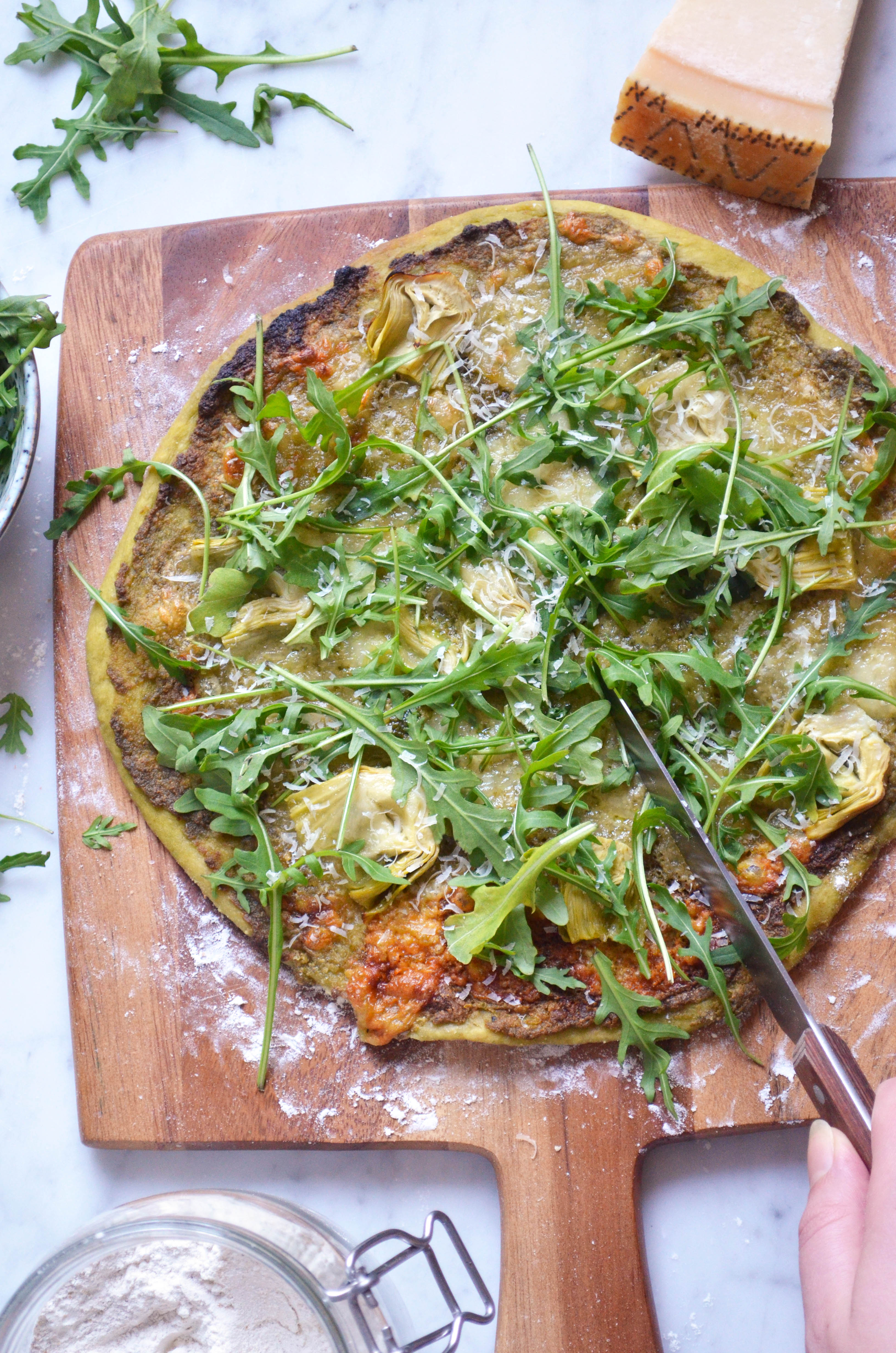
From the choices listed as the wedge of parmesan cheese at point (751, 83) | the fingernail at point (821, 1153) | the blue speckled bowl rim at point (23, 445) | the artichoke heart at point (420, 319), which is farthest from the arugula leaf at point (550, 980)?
the wedge of parmesan cheese at point (751, 83)

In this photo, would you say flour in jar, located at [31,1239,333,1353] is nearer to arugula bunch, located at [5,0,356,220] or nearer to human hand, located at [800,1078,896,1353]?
human hand, located at [800,1078,896,1353]

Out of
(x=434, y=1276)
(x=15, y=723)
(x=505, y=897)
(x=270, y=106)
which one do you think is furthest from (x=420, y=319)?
(x=434, y=1276)

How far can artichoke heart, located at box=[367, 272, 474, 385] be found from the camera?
258cm

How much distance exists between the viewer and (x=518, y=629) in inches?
99.3

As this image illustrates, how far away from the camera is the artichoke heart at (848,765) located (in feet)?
8.12

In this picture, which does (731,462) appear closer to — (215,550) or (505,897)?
(505,897)

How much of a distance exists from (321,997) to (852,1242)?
132 cm

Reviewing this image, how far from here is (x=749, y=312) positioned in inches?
102

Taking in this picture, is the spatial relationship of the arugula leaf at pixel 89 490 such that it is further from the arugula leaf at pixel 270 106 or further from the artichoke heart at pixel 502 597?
the arugula leaf at pixel 270 106

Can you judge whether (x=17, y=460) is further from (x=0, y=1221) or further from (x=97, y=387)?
(x=0, y=1221)

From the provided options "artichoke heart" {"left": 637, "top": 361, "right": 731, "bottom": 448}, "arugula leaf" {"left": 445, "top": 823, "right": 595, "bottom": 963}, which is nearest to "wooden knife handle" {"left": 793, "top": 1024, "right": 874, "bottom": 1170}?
"arugula leaf" {"left": 445, "top": 823, "right": 595, "bottom": 963}

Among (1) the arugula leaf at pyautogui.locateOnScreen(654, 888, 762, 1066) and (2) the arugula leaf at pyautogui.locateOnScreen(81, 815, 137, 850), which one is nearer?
(1) the arugula leaf at pyautogui.locateOnScreen(654, 888, 762, 1066)

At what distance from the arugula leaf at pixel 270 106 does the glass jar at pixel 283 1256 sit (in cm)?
294

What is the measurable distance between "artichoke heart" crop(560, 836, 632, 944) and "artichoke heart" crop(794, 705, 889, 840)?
46 cm
